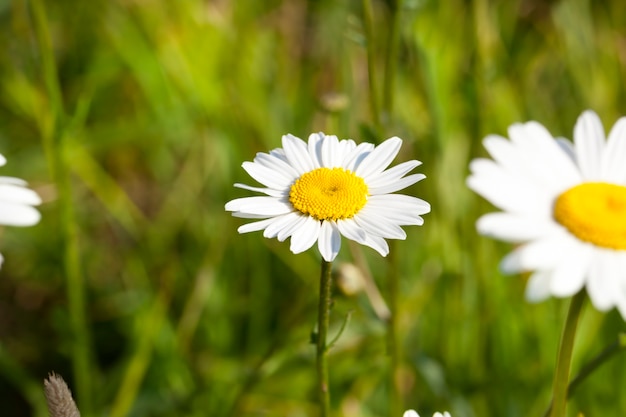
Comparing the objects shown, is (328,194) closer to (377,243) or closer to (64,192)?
(377,243)

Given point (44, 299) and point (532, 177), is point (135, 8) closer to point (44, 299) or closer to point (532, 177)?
point (44, 299)

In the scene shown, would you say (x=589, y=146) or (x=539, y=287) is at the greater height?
(x=589, y=146)

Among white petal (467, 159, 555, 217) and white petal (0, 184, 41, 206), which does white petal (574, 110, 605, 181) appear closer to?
white petal (467, 159, 555, 217)

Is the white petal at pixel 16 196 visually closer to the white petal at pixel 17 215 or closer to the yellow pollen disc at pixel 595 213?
the white petal at pixel 17 215

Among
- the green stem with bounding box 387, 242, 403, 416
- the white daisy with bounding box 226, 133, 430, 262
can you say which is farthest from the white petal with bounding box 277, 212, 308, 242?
the green stem with bounding box 387, 242, 403, 416

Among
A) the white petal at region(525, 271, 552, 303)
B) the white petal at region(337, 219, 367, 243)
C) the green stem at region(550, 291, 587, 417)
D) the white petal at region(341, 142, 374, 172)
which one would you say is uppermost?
the white petal at region(341, 142, 374, 172)

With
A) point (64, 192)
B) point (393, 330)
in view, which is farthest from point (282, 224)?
point (64, 192)

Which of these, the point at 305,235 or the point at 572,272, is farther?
the point at 305,235
